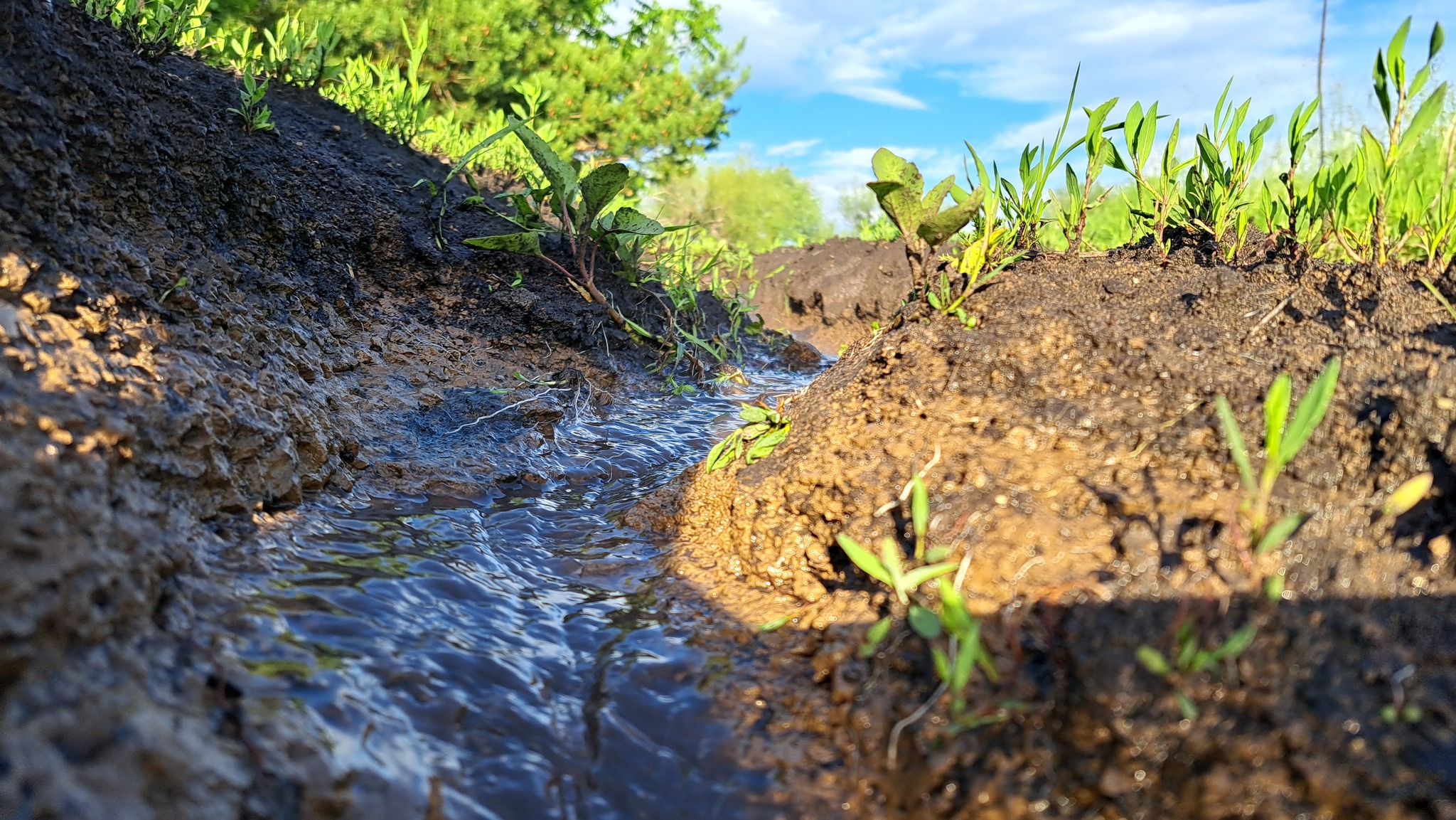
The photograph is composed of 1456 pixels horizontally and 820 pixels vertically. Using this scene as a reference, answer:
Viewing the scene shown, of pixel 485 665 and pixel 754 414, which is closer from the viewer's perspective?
pixel 485 665

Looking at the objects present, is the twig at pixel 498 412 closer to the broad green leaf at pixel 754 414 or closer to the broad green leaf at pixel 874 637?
the broad green leaf at pixel 754 414

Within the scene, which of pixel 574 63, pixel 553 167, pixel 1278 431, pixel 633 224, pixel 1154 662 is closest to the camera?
pixel 1154 662

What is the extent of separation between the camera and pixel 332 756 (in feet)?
4.09

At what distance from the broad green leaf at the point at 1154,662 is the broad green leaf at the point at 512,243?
329 centimetres

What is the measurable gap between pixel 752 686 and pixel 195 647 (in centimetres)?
100

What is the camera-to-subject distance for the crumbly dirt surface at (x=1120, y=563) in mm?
1173

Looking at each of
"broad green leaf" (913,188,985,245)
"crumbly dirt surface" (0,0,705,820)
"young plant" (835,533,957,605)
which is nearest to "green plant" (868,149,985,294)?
"broad green leaf" (913,188,985,245)

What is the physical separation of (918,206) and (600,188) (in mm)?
1945

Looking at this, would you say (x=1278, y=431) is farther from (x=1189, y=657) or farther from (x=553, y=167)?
(x=553, y=167)

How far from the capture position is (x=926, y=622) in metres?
1.41

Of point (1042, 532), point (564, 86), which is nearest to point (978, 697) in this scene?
point (1042, 532)

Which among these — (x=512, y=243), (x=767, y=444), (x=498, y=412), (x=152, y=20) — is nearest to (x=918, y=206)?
(x=767, y=444)

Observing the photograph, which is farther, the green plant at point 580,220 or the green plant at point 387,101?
the green plant at point 387,101

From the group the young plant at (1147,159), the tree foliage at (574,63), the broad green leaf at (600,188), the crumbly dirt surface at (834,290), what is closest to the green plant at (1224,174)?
the young plant at (1147,159)
